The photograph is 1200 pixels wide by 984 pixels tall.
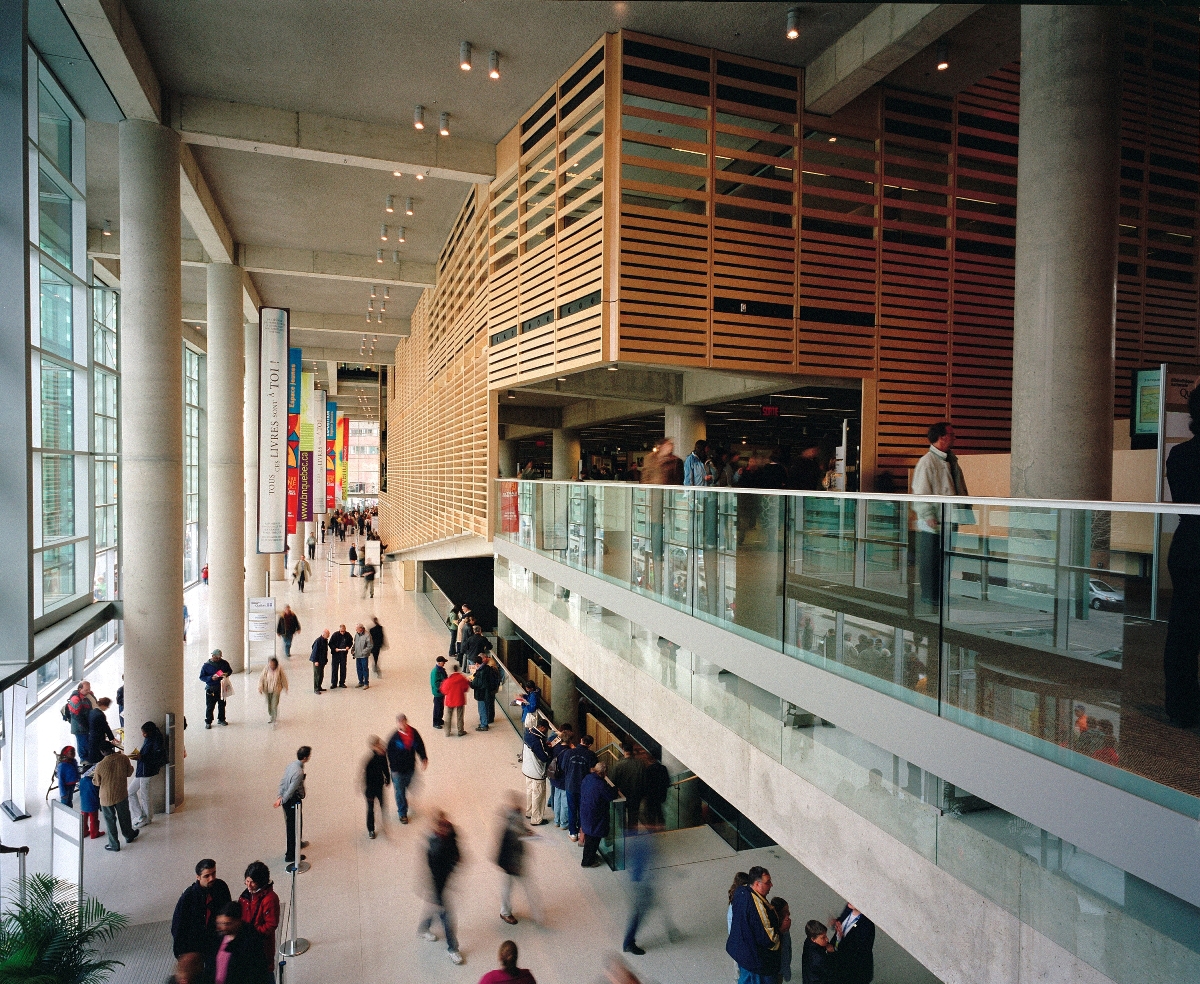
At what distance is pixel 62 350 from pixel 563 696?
963 cm

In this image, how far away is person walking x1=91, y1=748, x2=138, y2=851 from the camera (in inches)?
292

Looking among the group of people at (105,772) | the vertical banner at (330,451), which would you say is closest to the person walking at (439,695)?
the group of people at (105,772)

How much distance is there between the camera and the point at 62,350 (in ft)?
27.6

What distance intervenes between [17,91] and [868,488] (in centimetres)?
923

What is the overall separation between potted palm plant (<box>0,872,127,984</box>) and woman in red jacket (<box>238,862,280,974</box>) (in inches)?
36.3

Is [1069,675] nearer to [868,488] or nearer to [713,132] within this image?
[868,488]

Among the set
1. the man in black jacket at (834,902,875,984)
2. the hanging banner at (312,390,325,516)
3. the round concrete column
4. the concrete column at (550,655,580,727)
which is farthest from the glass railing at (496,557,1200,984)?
the hanging banner at (312,390,325,516)

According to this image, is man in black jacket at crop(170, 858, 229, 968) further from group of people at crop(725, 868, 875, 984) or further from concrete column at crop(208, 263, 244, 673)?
concrete column at crop(208, 263, 244, 673)

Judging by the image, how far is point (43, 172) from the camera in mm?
7754

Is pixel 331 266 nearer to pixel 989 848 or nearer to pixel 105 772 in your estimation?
pixel 105 772

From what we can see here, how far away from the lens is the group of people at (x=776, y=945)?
204 inches

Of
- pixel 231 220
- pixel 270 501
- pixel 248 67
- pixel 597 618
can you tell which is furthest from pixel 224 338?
pixel 597 618

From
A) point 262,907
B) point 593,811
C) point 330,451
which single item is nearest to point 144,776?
point 262,907

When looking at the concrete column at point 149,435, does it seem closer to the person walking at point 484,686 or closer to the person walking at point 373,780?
the person walking at point 373,780
